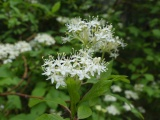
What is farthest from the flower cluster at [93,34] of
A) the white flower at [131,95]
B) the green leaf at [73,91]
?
the white flower at [131,95]

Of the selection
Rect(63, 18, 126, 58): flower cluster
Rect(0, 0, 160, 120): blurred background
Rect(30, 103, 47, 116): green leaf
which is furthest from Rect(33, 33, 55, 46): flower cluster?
Rect(63, 18, 126, 58): flower cluster

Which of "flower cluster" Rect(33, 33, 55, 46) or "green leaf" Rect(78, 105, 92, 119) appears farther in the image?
"flower cluster" Rect(33, 33, 55, 46)

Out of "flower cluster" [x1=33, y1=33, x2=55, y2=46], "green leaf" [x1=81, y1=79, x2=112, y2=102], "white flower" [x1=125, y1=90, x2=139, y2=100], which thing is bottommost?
"white flower" [x1=125, y1=90, x2=139, y2=100]

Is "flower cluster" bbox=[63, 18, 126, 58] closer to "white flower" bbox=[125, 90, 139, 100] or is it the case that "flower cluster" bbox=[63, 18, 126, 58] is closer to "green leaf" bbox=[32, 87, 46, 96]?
"green leaf" bbox=[32, 87, 46, 96]

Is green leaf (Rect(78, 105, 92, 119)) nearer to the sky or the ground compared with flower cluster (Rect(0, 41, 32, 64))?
nearer to the ground

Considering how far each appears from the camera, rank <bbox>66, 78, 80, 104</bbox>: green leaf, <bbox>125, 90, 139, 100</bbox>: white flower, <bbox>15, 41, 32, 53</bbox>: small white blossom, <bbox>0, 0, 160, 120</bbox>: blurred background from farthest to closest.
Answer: <bbox>125, 90, 139, 100</bbox>: white flower → <bbox>15, 41, 32, 53</bbox>: small white blossom → <bbox>0, 0, 160, 120</bbox>: blurred background → <bbox>66, 78, 80, 104</bbox>: green leaf

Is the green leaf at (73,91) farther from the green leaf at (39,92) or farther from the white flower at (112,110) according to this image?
the white flower at (112,110)

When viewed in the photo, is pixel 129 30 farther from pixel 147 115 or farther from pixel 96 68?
pixel 96 68

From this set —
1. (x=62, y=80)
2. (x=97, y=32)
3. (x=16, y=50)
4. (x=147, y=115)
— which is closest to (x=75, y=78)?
(x=62, y=80)
